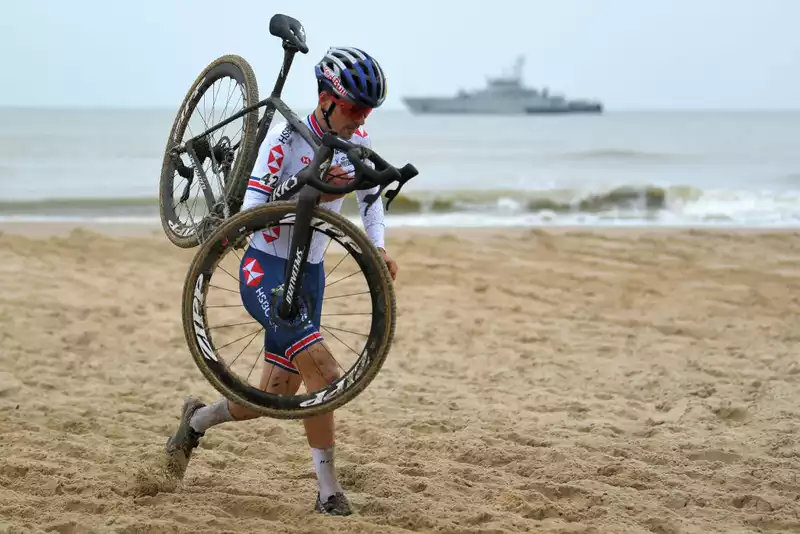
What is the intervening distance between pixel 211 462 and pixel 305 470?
20.6 inches

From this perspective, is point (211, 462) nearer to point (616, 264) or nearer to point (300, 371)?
point (300, 371)

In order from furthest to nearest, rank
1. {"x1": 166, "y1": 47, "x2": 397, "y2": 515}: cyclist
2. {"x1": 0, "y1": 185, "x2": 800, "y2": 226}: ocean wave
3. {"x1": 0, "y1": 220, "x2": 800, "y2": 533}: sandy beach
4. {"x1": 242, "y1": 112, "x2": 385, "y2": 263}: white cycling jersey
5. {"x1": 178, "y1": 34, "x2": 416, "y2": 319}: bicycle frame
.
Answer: {"x1": 0, "y1": 185, "x2": 800, "y2": 226}: ocean wave, {"x1": 0, "y1": 220, "x2": 800, "y2": 533}: sandy beach, {"x1": 242, "y1": 112, "x2": 385, "y2": 263}: white cycling jersey, {"x1": 166, "y1": 47, "x2": 397, "y2": 515}: cyclist, {"x1": 178, "y1": 34, "x2": 416, "y2": 319}: bicycle frame

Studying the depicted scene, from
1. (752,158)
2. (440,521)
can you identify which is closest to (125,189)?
(440,521)

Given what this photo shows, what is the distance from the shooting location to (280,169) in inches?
153

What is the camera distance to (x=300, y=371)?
395cm

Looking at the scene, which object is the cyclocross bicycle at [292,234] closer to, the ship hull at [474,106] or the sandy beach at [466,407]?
the sandy beach at [466,407]

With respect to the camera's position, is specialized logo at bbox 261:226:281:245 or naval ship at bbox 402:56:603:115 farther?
naval ship at bbox 402:56:603:115

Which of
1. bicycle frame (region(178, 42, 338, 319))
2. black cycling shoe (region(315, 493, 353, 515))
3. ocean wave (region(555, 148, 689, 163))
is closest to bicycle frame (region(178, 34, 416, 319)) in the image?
bicycle frame (region(178, 42, 338, 319))

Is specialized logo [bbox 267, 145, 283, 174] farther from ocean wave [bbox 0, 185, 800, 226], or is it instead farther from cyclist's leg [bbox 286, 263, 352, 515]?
ocean wave [bbox 0, 185, 800, 226]

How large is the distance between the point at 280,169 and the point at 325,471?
1.38 meters

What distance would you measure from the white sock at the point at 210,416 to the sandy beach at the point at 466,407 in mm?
326

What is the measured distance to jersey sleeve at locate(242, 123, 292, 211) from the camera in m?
3.86

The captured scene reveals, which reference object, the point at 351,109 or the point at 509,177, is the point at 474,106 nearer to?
the point at 509,177

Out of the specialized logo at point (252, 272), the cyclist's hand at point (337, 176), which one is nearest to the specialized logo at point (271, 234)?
the specialized logo at point (252, 272)
